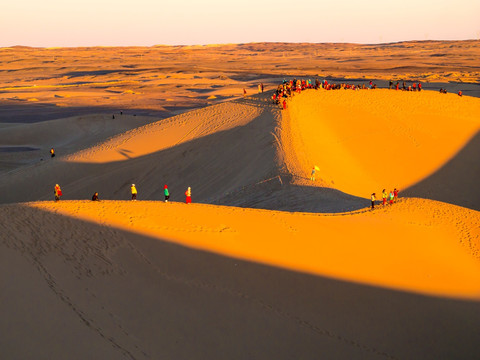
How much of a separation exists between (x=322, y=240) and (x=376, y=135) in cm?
1850

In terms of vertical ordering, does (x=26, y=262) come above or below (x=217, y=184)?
above

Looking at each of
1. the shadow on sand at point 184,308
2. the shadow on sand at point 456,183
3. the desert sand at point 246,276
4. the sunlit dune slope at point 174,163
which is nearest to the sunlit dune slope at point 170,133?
the sunlit dune slope at point 174,163

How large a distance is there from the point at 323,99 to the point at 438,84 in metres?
45.2

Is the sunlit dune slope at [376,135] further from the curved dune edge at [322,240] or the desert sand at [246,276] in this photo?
the curved dune edge at [322,240]

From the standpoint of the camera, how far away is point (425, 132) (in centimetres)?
3183

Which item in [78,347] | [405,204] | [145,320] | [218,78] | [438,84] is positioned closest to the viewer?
[78,347]

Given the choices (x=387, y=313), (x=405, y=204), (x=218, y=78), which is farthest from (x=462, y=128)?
(x=218, y=78)

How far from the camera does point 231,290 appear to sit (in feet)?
34.8

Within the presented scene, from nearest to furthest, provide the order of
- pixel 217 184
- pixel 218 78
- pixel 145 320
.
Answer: pixel 145 320, pixel 217 184, pixel 218 78

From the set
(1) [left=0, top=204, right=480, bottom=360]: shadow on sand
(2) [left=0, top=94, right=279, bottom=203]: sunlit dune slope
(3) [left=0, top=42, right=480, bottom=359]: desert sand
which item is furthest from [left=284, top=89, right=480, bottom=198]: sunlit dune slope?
(1) [left=0, top=204, right=480, bottom=360]: shadow on sand

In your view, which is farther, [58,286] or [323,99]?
[323,99]

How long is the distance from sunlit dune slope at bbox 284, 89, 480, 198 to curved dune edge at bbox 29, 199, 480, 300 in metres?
6.94

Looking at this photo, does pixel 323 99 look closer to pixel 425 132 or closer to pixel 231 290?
pixel 425 132

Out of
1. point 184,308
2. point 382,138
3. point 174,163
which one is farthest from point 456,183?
point 184,308
